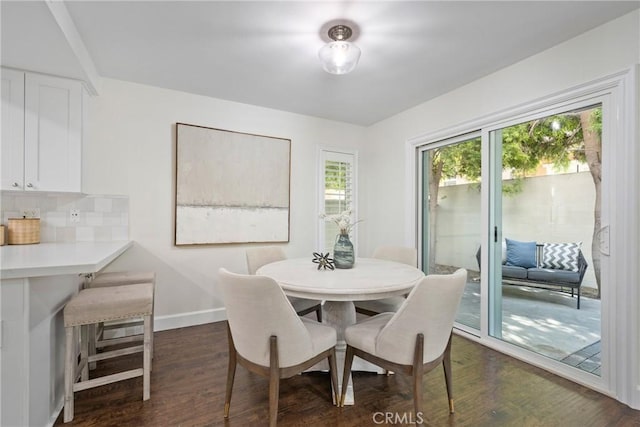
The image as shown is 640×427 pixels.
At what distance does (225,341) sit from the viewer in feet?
8.91

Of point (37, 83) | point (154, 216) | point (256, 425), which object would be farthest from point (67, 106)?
point (256, 425)

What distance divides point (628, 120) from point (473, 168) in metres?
1.21

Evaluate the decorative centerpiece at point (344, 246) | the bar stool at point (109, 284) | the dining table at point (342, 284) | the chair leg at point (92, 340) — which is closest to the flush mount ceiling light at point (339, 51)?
the decorative centerpiece at point (344, 246)

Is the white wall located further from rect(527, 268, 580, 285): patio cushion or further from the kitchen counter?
rect(527, 268, 580, 285): patio cushion

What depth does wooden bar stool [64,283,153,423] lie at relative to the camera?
1639 millimetres

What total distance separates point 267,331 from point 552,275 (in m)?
2.38

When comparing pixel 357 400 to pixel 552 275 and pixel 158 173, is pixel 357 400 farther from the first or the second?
pixel 158 173

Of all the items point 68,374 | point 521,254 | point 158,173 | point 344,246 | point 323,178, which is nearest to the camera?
point 68,374

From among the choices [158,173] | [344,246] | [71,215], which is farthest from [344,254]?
[71,215]

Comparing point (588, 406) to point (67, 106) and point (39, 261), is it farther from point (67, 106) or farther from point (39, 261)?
point (67, 106)

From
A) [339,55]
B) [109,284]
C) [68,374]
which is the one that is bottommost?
[68,374]

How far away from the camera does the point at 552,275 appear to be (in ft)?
7.92

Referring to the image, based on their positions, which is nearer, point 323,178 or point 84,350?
point 84,350

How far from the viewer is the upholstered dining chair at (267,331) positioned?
4.63 ft
